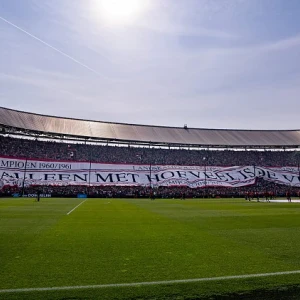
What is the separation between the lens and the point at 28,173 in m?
57.0

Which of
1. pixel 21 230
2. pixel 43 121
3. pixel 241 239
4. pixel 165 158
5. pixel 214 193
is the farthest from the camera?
pixel 165 158

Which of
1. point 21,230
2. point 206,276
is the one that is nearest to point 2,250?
point 21,230

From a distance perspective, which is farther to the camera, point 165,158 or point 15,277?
point 165,158

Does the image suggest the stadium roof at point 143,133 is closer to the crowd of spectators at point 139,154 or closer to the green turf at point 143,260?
the crowd of spectators at point 139,154

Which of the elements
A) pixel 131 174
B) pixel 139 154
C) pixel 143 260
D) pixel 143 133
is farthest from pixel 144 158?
pixel 143 260

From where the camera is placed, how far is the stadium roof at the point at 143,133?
208 ft

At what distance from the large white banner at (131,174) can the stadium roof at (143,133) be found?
6.66 meters

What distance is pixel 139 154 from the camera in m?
73.6

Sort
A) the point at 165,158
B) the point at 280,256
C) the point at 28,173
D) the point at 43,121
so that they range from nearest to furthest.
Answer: the point at 280,256, the point at 28,173, the point at 43,121, the point at 165,158

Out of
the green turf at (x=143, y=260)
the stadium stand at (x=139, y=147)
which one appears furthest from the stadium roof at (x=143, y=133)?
the green turf at (x=143, y=260)

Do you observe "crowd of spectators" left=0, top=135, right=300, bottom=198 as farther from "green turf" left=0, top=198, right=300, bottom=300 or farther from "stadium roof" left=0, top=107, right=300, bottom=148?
"green turf" left=0, top=198, right=300, bottom=300

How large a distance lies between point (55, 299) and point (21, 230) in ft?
27.2

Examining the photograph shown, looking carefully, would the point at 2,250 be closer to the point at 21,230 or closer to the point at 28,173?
the point at 21,230

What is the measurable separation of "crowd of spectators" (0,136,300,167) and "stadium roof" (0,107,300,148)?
148 inches
